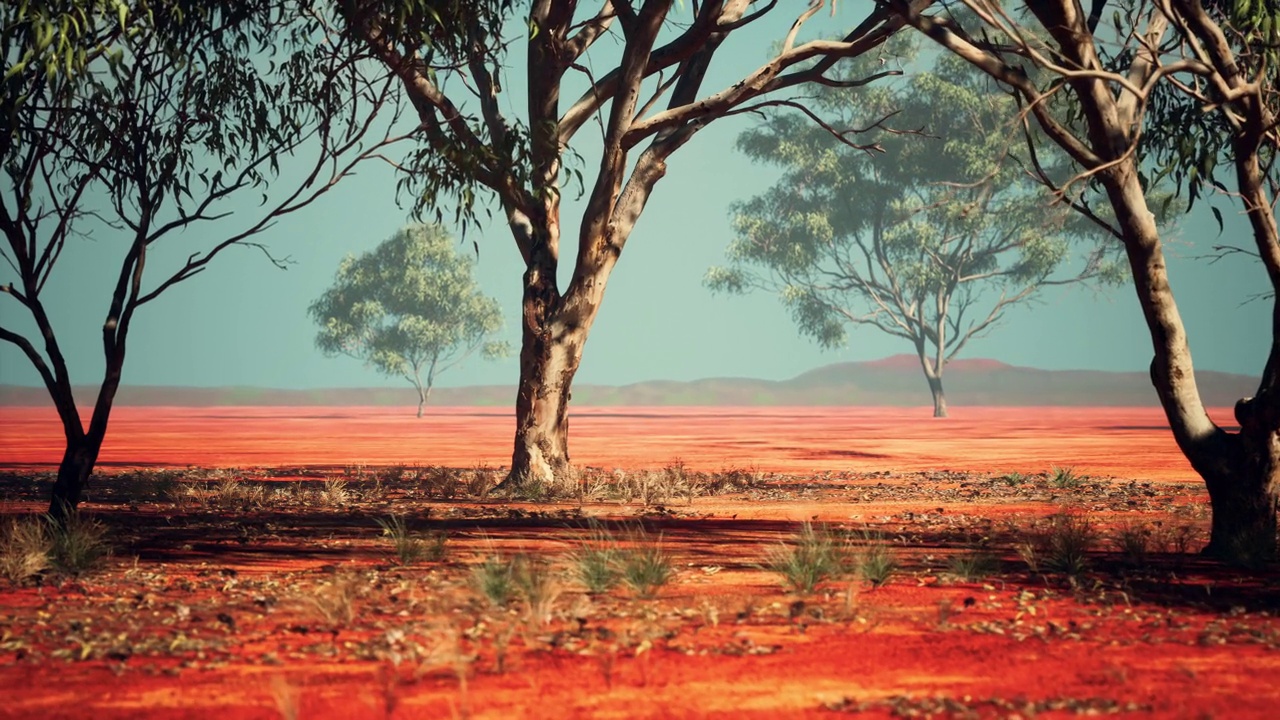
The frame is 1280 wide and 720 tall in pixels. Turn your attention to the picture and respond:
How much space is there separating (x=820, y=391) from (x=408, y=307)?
70.6 metres

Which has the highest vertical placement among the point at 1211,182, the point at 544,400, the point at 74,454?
the point at 1211,182

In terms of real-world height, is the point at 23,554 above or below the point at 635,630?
above

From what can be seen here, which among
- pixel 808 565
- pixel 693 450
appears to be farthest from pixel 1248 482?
pixel 693 450

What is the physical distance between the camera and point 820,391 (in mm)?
125000

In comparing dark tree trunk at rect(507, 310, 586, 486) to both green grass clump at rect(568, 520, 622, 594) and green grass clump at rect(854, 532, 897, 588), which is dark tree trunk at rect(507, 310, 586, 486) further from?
green grass clump at rect(854, 532, 897, 588)

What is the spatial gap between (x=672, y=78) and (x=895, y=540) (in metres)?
8.87

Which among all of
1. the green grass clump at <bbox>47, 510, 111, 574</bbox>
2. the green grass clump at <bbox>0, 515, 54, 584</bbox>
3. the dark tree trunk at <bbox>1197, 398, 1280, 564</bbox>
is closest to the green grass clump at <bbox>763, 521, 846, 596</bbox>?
the dark tree trunk at <bbox>1197, 398, 1280, 564</bbox>

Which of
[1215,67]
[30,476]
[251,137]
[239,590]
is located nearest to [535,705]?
[239,590]

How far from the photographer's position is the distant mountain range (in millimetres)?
111938

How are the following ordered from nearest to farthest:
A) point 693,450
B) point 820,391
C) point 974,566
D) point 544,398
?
point 974,566
point 544,398
point 693,450
point 820,391

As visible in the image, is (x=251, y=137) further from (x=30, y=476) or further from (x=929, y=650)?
(x=929, y=650)

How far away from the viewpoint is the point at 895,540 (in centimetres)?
1072

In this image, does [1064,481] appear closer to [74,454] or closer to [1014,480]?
[1014,480]

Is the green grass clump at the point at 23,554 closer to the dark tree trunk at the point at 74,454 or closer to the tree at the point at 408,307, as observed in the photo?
the dark tree trunk at the point at 74,454
